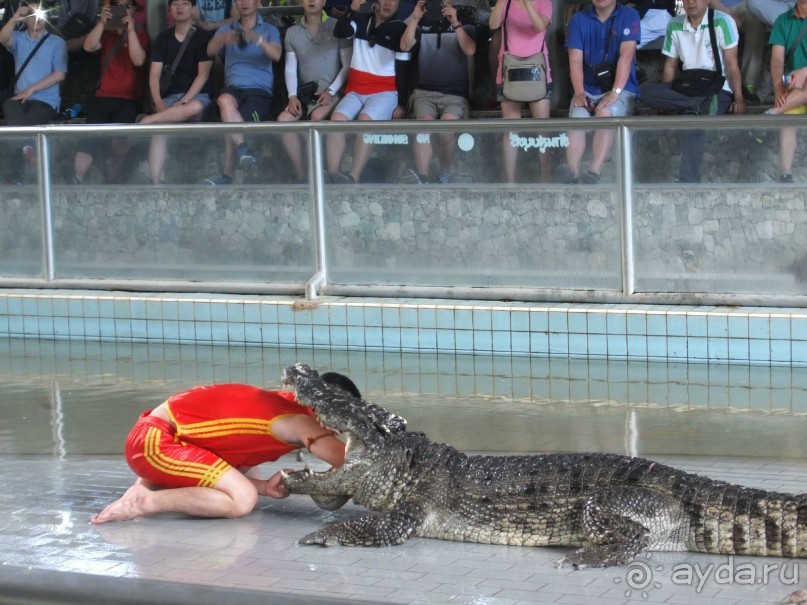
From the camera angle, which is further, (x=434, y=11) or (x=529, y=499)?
(x=434, y=11)

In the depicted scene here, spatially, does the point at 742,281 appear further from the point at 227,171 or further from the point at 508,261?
the point at 227,171

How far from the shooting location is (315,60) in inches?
420

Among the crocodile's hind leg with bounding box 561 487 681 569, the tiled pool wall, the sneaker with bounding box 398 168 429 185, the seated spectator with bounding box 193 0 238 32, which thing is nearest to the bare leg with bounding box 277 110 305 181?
the sneaker with bounding box 398 168 429 185

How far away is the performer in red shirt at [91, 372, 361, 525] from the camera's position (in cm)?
458

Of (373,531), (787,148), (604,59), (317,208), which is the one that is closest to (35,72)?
(317,208)

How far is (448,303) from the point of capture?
326 inches

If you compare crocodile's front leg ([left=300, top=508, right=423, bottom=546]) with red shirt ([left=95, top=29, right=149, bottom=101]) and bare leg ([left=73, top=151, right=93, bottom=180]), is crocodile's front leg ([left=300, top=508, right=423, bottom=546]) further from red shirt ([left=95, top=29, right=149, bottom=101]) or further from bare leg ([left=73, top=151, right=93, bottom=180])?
red shirt ([left=95, top=29, right=149, bottom=101])

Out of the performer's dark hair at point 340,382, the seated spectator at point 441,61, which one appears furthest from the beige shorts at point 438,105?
the performer's dark hair at point 340,382

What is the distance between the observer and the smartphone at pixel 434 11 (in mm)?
10148

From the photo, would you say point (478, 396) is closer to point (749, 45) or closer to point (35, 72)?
point (749, 45)

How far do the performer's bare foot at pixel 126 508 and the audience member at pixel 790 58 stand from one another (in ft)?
19.4

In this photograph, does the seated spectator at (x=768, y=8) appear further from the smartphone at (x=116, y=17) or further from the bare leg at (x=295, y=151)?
the smartphone at (x=116, y=17)

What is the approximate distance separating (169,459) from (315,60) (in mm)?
6622

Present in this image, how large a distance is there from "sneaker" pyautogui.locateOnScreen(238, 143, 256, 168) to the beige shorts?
1786mm
